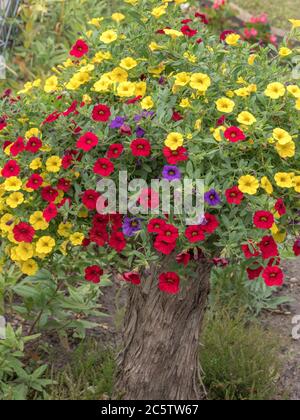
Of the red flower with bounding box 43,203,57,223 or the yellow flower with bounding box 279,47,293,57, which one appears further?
the yellow flower with bounding box 279,47,293,57

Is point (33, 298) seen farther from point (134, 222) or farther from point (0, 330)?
point (134, 222)

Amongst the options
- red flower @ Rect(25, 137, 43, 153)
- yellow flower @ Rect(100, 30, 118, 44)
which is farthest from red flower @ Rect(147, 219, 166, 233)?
yellow flower @ Rect(100, 30, 118, 44)

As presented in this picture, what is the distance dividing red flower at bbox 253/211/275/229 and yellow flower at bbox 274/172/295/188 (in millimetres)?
147

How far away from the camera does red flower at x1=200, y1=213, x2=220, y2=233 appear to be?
258 cm

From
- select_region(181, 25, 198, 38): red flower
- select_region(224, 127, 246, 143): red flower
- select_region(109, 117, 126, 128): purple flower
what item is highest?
select_region(181, 25, 198, 38): red flower

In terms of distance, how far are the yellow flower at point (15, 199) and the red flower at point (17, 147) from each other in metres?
0.15

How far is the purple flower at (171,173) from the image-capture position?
266cm

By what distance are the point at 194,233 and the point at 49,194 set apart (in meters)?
0.59

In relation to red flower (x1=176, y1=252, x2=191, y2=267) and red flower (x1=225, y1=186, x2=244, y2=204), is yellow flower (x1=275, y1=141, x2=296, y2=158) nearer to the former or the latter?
red flower (x1=225, y1=186, x2=244, y2=204)

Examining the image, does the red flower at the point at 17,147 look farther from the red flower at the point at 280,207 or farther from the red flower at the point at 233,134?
the red flower at the point at 280,207

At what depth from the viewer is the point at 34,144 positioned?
286 cm

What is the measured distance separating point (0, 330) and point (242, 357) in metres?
1.09

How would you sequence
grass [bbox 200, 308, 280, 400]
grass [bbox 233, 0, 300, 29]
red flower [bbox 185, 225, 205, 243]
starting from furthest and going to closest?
1. grass [bbox 233, 0, 300, 29]
2. grass [bbox 200, 308, 280, 400]
3. red flower [bbox 185, 225, 205, 243]

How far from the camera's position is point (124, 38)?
311 cm
